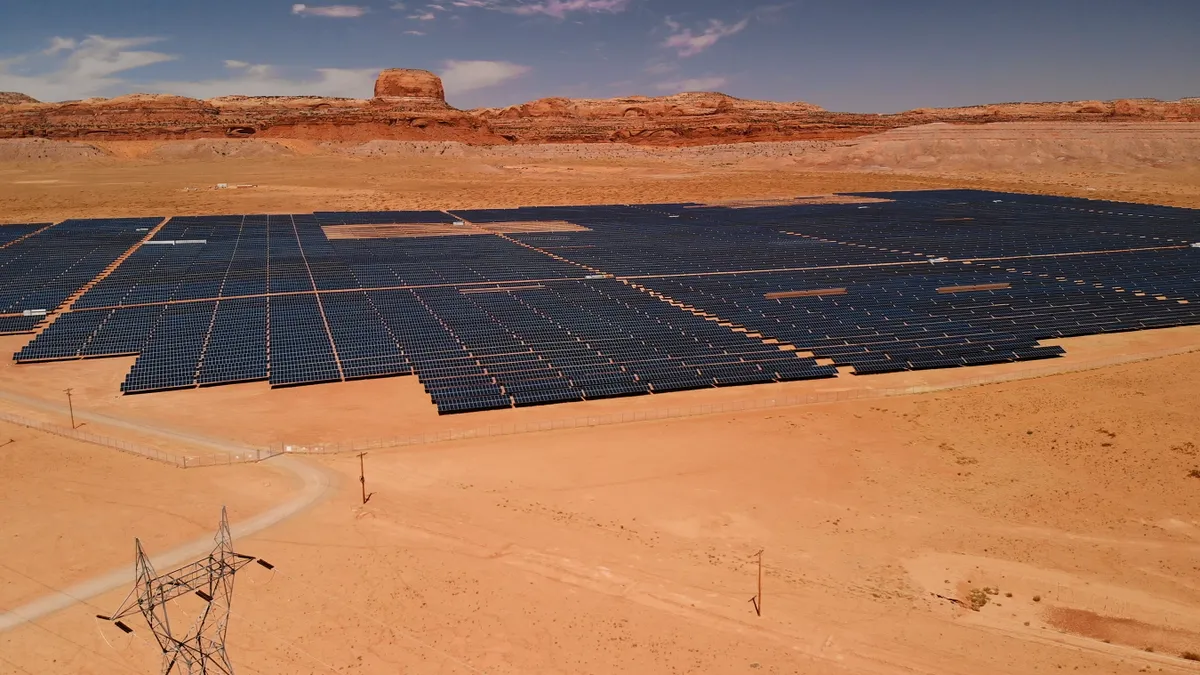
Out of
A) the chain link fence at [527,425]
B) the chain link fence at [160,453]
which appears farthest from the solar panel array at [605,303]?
the chain link fence at [160,453]

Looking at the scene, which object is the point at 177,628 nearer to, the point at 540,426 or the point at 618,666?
the point at 618,666

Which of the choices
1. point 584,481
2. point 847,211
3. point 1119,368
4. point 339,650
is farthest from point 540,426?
point 847,211

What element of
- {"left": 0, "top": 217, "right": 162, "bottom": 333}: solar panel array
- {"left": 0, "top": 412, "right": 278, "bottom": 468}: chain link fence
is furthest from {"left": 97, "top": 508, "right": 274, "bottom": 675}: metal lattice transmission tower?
{"left": 0, "top": 217, "right": 162, "bottom": 333}: solar panel array

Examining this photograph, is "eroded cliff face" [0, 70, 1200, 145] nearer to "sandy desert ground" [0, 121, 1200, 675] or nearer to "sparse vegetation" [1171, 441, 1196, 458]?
"sandy desert ground" [0, 121, 1200, 675]

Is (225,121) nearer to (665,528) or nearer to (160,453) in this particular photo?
(160,453)

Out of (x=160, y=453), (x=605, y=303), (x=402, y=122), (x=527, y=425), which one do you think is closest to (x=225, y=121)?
(x=402, y=122)

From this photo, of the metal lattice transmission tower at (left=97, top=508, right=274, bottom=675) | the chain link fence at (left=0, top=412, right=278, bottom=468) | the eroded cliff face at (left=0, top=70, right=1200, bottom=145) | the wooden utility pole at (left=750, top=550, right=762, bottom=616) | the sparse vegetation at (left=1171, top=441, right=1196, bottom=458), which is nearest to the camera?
the metal lattice transmission tower at (left=97, top=508, right=274, bottom=675)

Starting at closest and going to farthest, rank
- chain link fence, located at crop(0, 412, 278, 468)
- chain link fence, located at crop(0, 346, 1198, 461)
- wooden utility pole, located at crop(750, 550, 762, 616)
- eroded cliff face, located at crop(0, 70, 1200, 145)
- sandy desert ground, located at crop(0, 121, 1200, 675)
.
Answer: sandy desert ground, located at crop(0, 121, 1200, 675) < wooden utility pole, located at crop(750, 550, 762, 616) < chain link fence, located at crop(0, 412, 278, 468) < chain link fence, located at crop(0, 346, 1198, 461) < eroded cliff face, located at crop(0, 70, 1200, 145)
